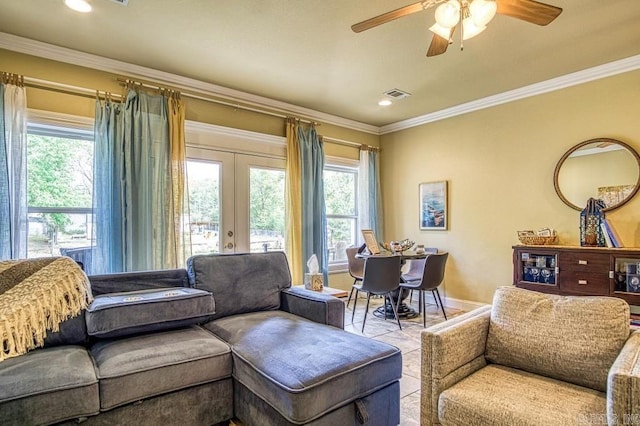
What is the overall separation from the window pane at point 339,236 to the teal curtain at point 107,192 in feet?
9.30

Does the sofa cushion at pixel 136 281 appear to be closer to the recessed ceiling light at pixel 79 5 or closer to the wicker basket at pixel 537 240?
the recessed ceiling light at pixel 79 5

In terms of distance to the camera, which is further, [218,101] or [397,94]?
[397,94]

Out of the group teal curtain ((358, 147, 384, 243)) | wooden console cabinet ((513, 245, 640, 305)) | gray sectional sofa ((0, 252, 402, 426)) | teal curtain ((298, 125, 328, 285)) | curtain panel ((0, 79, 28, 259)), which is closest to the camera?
gray sectional sofa ((0, 252, 402, 426))

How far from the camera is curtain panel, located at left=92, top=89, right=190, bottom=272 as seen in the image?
321 centimetres

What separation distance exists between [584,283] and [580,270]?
0.12 metres

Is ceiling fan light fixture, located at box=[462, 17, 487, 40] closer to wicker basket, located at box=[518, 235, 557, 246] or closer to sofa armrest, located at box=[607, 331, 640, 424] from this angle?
sofa armrest, located at box=[607, 331, 640, 424]

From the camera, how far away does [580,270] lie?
3.37 metres

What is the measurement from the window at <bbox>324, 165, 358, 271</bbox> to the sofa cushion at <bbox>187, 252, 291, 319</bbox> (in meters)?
2.41

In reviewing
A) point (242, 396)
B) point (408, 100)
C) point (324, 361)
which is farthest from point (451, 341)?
point (408, 100)

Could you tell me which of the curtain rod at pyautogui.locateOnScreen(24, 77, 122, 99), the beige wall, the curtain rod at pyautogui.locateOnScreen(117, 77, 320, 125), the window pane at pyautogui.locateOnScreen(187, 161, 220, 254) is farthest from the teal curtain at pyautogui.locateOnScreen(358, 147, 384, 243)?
the curtain rod at pyautogui.locateOnScreen(24, 77, 122, 99)

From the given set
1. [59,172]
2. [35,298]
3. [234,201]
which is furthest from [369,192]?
[35,298]

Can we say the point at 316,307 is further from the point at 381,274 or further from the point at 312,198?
the point at 312,198

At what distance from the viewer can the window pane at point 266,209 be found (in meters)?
4.39

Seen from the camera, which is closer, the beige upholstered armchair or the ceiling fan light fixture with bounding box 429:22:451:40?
the beige upholstered armchair
